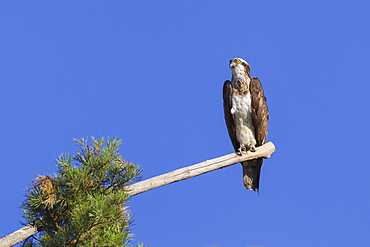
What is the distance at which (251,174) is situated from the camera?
26.0 ft

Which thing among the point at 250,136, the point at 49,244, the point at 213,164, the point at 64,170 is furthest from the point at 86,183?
the point at 250,136

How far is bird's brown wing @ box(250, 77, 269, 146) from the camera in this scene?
25.8 ft

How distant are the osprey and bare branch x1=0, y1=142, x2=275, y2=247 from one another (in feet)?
3.67

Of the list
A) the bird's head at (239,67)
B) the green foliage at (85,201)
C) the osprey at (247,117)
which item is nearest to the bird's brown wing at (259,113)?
the osprey at (247,117)

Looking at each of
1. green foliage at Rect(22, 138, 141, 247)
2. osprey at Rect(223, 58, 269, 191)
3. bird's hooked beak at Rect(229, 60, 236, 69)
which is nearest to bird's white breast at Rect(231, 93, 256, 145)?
osprey at Rect(223, 58, 269, 191)

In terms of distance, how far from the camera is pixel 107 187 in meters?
4.30

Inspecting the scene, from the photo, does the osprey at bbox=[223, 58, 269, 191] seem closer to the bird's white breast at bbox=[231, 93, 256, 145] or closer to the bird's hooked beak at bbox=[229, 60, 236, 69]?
the bird's white breast at bbox=[231, 93, 256, 145]

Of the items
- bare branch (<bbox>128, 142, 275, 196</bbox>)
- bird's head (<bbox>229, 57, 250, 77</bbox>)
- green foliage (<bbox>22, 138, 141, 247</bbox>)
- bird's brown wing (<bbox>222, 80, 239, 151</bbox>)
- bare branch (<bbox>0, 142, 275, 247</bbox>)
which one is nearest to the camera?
green foliage (<bbox>22, 138, 141, 247</bbox>)

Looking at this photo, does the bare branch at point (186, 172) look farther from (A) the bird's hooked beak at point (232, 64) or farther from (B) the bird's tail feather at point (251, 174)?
(A) the bird's hooked beak at point (232, 64)

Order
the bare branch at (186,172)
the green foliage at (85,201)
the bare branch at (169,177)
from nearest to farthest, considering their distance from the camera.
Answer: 1. the green foliage at (85,201)
2. the bare branch at (169,177)
3. the bare branch at (186,172)

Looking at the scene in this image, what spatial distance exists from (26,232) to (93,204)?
0.88 meters

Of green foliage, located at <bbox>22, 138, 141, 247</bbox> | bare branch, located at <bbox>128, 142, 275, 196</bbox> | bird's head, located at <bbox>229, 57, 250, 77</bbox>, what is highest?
bird's head, located at <bbox>229, 57, 250, 77</bbox>

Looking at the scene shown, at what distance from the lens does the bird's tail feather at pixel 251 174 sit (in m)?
7.85

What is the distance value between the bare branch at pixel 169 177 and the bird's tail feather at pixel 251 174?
108cm
